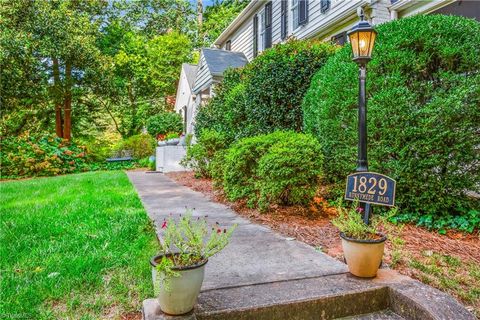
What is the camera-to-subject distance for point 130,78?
2136 cm

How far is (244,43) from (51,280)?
15274mm

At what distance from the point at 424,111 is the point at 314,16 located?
771 cm

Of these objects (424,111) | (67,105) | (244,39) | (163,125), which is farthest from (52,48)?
(424,111)

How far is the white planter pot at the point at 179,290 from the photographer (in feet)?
5.51

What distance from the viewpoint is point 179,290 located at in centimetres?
170

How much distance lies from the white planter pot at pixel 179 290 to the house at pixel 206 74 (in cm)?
900

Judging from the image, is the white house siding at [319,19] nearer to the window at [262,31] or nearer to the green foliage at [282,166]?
the window at [262,31]

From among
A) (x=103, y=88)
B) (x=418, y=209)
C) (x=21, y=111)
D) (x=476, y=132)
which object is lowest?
(x=418, y=209)

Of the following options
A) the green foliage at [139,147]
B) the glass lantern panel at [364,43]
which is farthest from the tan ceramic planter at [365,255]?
the green foliage at [139,147]

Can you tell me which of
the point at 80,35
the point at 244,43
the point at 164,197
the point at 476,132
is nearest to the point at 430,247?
the point at 476,132

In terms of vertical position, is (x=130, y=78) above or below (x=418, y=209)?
above

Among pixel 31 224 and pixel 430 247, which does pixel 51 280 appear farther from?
pixel 430 247

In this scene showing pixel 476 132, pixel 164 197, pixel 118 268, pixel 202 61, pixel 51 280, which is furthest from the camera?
pixel 202 61

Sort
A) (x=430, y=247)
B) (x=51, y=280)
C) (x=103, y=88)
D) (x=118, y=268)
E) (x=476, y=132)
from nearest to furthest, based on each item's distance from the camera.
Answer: (x=51, y=280), (x=118, y=268), (x=430, y=247), (x=476, y=132), (x=103, y=88)
